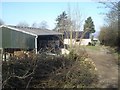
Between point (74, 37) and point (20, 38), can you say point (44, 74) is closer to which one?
point (74, 37)

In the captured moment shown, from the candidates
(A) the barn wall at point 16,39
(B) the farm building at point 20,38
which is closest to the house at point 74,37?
(B) the farm building at point 20,38

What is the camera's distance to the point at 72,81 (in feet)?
30.7

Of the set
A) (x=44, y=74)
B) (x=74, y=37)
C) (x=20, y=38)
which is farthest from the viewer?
(x=20, y=38)

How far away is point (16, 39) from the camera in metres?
24.8

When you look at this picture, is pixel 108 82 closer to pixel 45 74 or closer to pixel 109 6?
pixel 45 74

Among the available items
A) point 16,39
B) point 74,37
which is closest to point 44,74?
point 74,37

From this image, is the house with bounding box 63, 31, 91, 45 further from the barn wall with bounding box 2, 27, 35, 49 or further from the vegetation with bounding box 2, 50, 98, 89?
the vegetation with bounding box 2, 50, 98, 89

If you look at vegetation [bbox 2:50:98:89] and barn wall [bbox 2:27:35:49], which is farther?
barn wall [bbox 2:27:35:49]

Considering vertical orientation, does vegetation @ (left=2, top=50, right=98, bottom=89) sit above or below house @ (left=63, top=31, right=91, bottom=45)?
below

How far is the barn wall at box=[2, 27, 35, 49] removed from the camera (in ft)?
78.9

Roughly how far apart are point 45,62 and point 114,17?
39.7 feet

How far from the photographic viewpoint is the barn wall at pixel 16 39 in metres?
24.0

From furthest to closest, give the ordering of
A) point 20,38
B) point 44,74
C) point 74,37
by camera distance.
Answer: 1. point 20,38
2. point 74,37
3. point 44,74

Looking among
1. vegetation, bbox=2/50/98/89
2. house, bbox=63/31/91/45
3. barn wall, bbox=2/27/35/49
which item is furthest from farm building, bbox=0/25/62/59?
vegetation, bbox=2/50/98/89
